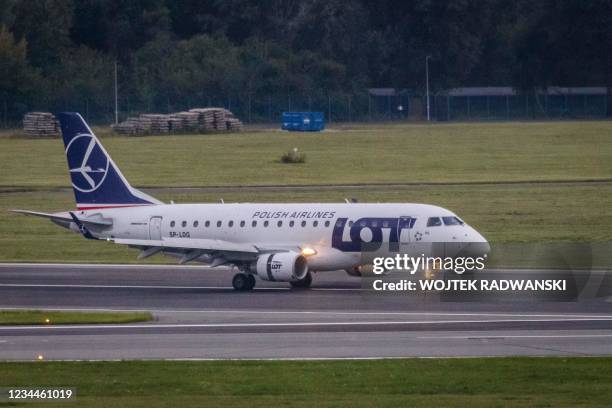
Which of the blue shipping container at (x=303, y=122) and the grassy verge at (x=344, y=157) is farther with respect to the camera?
the blue shipping container at (x=303, y=122)

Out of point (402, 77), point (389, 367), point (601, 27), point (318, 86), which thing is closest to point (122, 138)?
point (318, 86)

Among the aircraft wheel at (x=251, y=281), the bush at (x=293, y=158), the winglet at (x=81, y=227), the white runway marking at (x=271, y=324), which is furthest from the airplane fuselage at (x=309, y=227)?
the bush at (x=293, y=158)

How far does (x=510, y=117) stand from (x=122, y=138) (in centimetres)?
5340

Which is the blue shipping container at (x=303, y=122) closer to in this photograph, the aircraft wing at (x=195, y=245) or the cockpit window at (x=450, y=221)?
the aircraft wing at (x=195, y=245)

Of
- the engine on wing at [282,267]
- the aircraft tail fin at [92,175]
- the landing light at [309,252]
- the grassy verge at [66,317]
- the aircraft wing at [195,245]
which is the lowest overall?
the grassy verge at [66,317]

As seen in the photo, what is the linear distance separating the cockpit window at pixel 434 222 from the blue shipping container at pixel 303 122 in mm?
84356

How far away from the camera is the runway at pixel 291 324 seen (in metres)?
32.1

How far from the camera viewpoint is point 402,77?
524 ft

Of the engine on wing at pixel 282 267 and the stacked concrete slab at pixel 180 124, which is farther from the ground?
the stacked concrete slab at pixel 180 124

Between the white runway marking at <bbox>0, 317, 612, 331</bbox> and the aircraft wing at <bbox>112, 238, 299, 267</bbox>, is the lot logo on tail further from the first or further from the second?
the white runway marking at <bbox>0, 317, 612, 331</bbox>

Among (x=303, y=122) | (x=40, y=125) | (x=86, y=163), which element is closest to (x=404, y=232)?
(x=86, y=163)

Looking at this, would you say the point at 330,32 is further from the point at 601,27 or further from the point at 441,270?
the point at 441,270

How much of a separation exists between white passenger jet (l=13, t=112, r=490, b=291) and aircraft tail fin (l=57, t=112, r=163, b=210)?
4 centimetres

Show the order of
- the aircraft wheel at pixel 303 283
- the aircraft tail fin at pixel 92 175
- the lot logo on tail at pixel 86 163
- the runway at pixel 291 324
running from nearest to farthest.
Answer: the runway at pixel 291 324 < the aircraft wheel at pixel 303 283 < the aircraft tail fin at pixel 92 175 < the lot logo on tail at pixel 86 163
